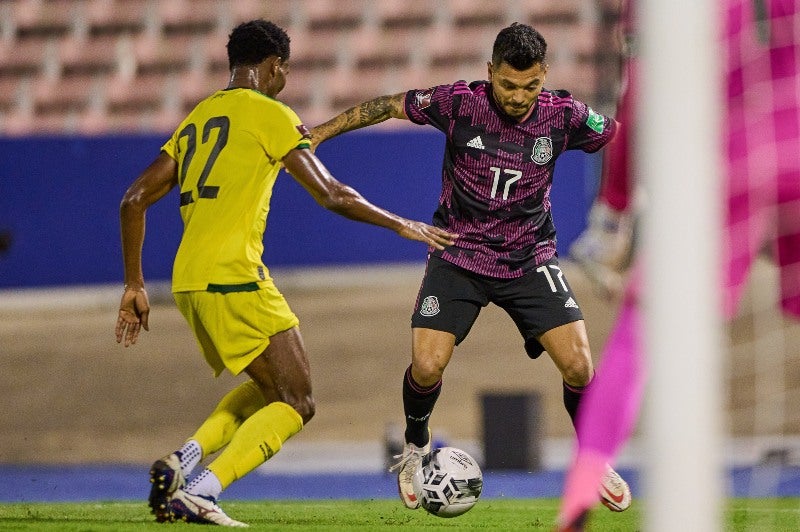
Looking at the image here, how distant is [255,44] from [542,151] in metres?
1.29

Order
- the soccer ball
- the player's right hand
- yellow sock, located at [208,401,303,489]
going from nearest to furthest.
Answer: the player's right hand
yellow sock, located at [208,401,303,489]
the soccer ball

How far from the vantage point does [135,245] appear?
5.07 m

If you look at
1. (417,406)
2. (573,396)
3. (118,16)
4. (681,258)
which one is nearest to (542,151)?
(573,396)

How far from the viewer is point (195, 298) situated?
4.90 metres

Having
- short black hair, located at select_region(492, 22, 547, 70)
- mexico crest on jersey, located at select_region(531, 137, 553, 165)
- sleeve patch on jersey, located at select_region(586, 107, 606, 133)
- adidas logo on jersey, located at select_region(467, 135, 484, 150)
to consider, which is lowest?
mexico crest on jersey, located at select_region(531, 137, 553, 165)

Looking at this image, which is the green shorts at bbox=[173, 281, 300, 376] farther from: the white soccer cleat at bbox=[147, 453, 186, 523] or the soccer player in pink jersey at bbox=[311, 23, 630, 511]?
the soccer player in pink jersey at bbox=[311, 23, 630, 511]

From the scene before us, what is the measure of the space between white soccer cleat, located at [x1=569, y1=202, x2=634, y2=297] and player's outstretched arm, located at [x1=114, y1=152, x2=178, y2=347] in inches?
89.9

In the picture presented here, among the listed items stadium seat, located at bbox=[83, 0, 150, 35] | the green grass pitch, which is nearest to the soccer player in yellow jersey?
the green grass pitch

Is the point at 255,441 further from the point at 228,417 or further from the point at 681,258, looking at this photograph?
the point at 681,258

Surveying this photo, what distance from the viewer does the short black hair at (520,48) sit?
16.4ft

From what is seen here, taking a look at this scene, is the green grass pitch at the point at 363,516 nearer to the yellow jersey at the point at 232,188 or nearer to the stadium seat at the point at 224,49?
the yellow jersey at the point at 232,188

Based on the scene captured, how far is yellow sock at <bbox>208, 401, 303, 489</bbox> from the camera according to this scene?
470 centimetres

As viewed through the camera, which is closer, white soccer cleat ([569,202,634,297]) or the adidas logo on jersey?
white soccer cleat ([569,202,634,297])

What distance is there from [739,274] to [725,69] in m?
0.56
